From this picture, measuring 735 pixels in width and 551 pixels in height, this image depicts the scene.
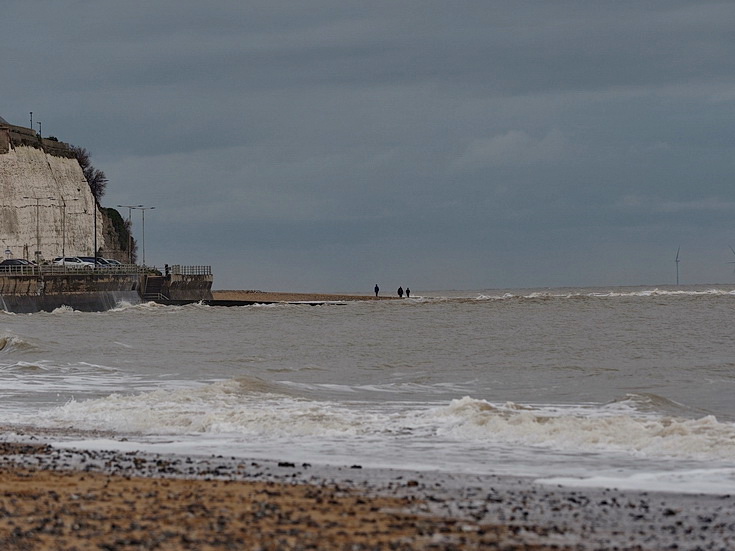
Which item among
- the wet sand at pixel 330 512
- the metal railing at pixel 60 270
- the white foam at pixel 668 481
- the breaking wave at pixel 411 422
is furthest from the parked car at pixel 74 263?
the white foam at pixel 668 481

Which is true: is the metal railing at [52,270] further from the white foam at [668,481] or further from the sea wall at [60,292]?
the white foam at [668,481]

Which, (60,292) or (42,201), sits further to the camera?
(42,201)

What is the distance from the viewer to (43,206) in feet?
383

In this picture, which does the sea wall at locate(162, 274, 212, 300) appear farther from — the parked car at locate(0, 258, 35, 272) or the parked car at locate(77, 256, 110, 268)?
the parked car at locate(0, 258, 35, 272)

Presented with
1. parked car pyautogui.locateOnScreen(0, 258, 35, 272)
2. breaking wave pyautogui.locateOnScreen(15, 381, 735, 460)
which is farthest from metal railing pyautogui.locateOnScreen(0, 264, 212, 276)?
breaking wave pyautogui.locateOnScreen(15, 381, 735, 460)

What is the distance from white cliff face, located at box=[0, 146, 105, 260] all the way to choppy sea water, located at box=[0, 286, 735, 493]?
63715 millimetres

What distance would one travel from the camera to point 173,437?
17234 millimetres

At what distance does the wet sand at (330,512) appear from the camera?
8859 millimetres

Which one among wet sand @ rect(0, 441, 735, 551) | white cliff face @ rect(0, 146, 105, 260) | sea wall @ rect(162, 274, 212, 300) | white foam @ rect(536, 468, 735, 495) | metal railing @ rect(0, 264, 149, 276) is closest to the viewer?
wet sand @ rect(0, 441, 735, 551)

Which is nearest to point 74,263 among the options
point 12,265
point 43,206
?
point 12,265

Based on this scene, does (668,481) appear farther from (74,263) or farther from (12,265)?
(74,263)

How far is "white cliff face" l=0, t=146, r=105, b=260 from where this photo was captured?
370 ft

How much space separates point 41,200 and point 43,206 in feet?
2.28

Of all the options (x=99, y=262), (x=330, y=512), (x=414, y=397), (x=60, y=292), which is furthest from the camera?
(x=99, y=262)
